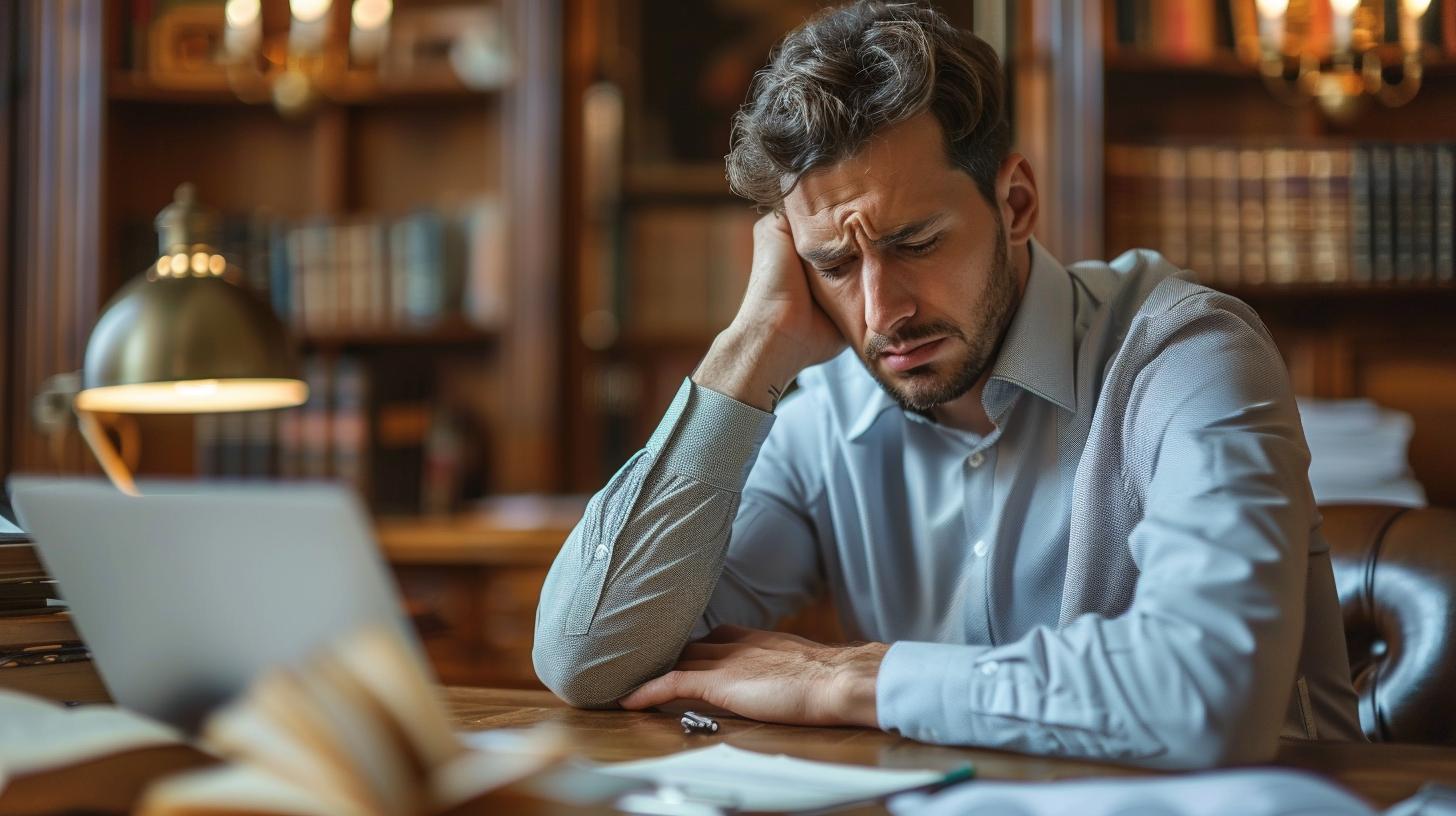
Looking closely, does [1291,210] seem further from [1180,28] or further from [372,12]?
[372,12]

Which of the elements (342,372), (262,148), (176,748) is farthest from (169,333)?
(262,148)

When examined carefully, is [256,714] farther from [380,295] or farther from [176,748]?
[380,295]

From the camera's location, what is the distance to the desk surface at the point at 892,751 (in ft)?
2.91

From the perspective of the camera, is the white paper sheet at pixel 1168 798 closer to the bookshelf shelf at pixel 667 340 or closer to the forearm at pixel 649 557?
the forearm at pixel 649 557

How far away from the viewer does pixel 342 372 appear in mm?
3242

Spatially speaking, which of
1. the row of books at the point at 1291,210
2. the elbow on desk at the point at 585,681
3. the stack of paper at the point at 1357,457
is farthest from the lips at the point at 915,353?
the row of books at the point at 1291,210

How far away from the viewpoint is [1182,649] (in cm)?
93

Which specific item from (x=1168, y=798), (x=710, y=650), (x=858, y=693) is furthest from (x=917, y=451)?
(x=1168, y=798)

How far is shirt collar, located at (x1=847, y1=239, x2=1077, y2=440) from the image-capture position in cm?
136

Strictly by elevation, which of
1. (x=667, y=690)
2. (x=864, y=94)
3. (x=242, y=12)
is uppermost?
(x=242, y=12)

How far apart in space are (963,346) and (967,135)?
0.21 m

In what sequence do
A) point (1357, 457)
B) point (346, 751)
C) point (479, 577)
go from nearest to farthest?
1. point (346, 751)
2. point (1357, 457)
3. point (479, 577)

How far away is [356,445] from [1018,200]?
7.03 ft

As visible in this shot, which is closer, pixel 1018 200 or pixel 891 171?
pixel 891 171
